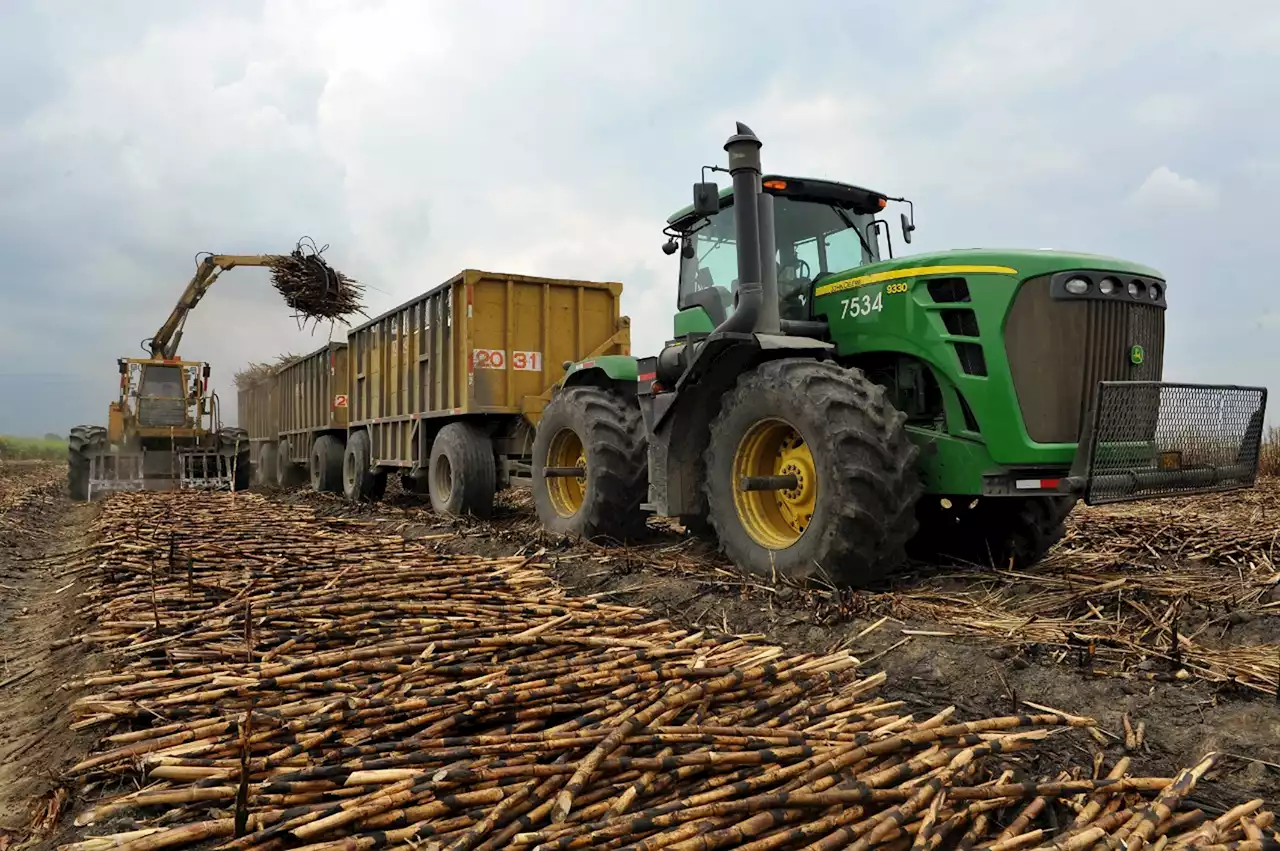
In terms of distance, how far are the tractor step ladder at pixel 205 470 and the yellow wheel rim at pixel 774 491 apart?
14.4 metres

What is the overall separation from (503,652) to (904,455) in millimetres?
2518

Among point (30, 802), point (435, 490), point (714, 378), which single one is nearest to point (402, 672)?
point (30, 802)

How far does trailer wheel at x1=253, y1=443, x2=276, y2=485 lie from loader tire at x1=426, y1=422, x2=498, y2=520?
12057mm

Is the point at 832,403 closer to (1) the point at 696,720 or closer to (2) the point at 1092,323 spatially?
(2) the point at 1092,323

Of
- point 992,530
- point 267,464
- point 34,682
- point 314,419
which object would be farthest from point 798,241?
point 267,464

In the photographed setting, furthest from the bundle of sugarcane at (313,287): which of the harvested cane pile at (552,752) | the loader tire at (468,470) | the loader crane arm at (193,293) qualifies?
the harvested cane pile at (552,752)

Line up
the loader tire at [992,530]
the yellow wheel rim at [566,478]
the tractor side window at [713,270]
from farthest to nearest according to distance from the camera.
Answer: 1. the yellow wheel rim at [566,478]
2. the tractor side window at [713,270]
3. the loader tire at [992,530]

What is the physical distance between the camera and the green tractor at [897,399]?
492 cm

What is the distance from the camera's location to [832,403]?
16.3ft

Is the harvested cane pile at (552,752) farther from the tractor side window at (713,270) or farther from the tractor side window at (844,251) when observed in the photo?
the tractor side window at (844,251)

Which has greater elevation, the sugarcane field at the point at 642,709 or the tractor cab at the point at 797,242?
the tractor cab at the point at 797,242

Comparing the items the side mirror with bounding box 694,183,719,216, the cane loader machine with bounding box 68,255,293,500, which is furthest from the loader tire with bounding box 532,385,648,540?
the cane loader machine with bounding box 68,255,293,500

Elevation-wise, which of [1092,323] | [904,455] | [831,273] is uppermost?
[831,273]

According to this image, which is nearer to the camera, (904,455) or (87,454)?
(904,455)
